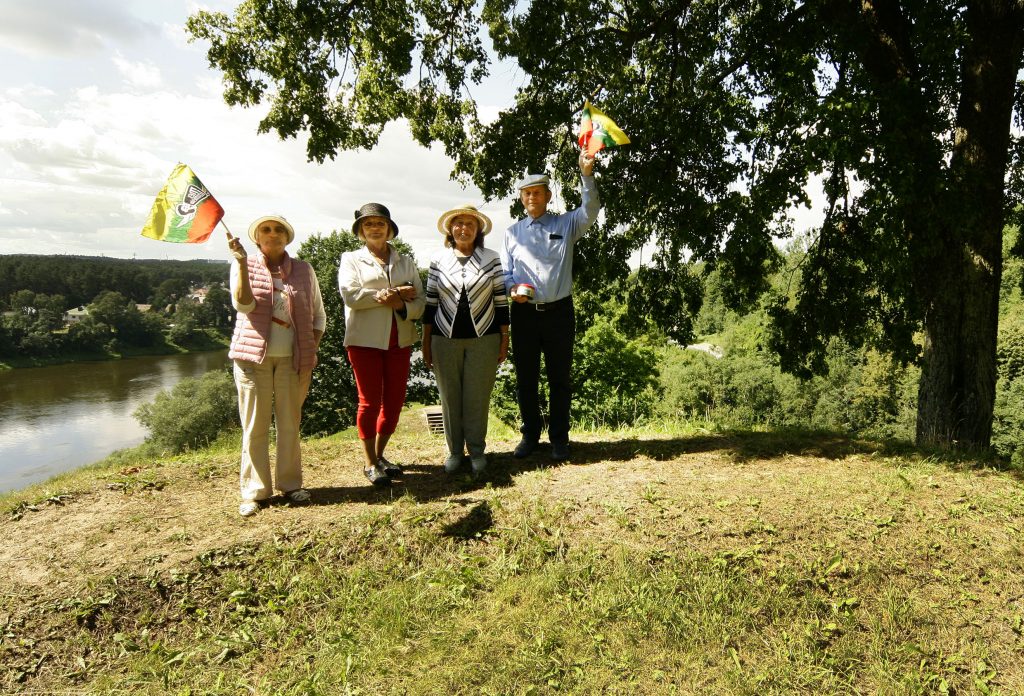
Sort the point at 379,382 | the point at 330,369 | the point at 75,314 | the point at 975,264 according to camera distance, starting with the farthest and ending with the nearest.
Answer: the point at 75,314
the point at 330,369
the point at 975,264
the point at 379,382

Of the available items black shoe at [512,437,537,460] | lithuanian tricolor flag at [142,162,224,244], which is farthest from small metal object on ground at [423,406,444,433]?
lithuanian tricolor flag at [142,162,224,244]

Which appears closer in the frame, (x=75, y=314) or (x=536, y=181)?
(x=536, y=181)

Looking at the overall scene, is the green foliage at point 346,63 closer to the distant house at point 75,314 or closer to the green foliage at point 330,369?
the green foliage at point 330,369

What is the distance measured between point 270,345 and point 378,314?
33.0 inches

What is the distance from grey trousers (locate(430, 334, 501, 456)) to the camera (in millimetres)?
4980

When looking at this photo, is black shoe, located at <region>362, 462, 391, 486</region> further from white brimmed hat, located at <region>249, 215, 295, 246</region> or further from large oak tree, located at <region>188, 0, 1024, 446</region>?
large oak tree, located at <region>188, 0, 1024, 446</region>

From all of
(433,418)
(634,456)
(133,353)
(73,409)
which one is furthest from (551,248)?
(133,353)

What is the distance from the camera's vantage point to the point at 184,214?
14.0 ft

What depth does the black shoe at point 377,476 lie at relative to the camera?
5.16m

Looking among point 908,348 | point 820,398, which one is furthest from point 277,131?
point 820,398

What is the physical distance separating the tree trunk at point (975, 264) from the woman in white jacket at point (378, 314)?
532 centimetres

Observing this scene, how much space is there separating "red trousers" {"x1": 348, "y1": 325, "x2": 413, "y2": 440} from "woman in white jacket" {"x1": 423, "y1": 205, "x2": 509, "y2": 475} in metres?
0.28

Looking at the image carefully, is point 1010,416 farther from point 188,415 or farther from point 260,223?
point 188,415

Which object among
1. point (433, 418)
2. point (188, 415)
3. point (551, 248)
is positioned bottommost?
point (188, 415)
